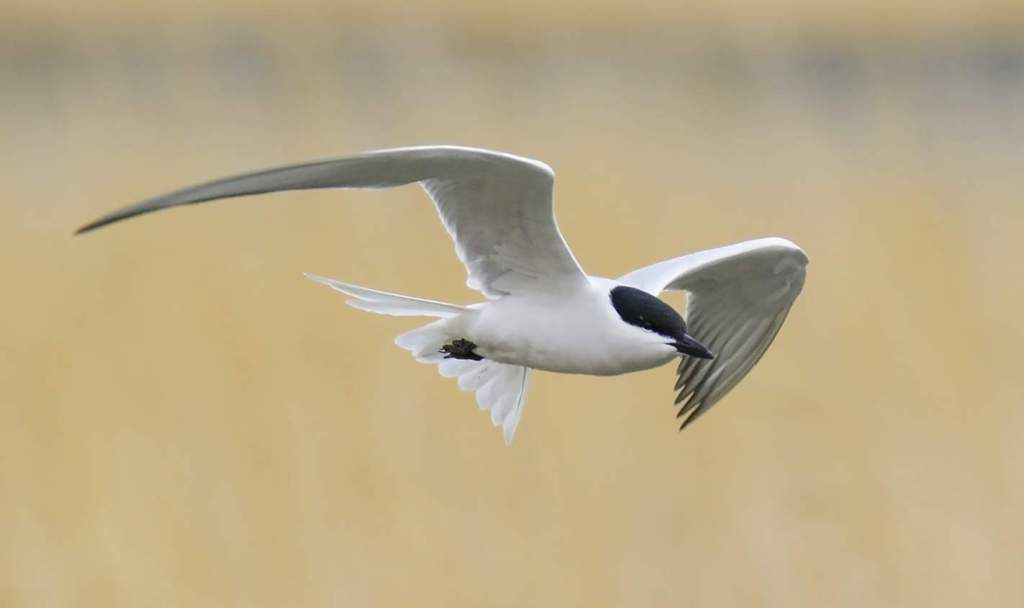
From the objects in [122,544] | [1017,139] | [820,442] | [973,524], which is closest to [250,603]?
[122,544]

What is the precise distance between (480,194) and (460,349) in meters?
0.64

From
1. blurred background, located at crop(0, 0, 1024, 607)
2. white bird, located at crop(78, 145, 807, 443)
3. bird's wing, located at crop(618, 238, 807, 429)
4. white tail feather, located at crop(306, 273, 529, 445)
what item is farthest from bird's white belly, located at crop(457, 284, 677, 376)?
blurred background, located at crop(0, 0, 1024, 607)

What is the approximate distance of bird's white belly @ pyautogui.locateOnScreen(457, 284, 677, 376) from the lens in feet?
20.7

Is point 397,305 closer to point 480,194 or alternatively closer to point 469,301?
point 480,194

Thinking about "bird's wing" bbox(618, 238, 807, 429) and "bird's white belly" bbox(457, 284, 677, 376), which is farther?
"bird's wing" bbox(618, 238, 807, 429)

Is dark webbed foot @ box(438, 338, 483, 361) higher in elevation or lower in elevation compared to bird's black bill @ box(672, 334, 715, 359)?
lower

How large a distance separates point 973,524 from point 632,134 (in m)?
3.64

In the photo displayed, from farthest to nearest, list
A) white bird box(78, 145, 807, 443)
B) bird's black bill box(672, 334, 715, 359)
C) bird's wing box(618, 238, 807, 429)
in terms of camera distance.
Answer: bird's wing box(618, 238, 807, 429) → bird's black bill box(672, 334, 715, 359) → white bird box(78, 145, 807, 443)

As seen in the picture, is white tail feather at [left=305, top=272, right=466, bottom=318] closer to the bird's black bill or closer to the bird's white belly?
the bird's white belly

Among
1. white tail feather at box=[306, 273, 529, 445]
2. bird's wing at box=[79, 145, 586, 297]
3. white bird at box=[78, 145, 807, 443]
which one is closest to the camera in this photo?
bird's wing at box=[79, 145, 586, 297]

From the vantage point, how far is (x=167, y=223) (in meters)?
13.6

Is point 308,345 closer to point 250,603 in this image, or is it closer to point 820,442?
point 250,603

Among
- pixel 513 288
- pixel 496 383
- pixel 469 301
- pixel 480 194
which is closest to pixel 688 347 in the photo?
pixel 513 288

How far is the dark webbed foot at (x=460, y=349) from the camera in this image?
6.74m
